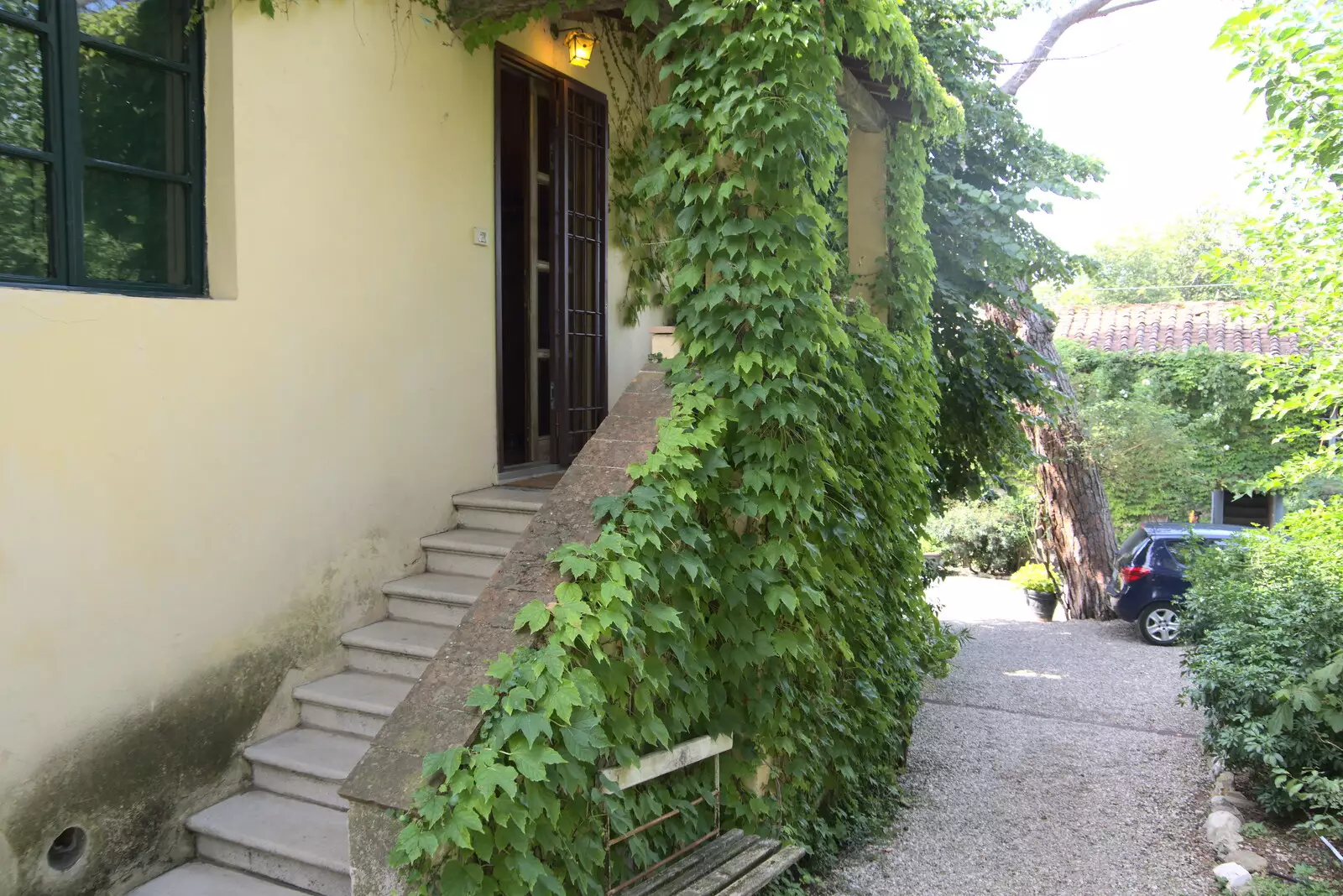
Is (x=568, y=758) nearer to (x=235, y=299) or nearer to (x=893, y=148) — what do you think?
(x=235, y=299)

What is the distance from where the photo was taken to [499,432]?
5.92 metres

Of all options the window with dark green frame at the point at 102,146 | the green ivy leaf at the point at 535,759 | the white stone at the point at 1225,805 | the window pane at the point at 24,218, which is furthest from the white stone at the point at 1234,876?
the window pane at the point at 24,218

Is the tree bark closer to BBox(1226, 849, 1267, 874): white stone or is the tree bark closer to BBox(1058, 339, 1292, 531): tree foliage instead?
BBox(1058, 339, 1292, 531): tree foliage

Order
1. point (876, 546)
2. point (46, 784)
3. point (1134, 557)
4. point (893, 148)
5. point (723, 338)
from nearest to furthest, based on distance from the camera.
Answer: point (46, 784) < point (723, 338) < point (876, 546) < point (893, 148) < point (1134, 557)

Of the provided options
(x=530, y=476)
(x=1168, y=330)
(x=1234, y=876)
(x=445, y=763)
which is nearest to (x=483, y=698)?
(x=445, y=763)

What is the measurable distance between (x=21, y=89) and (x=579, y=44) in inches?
147

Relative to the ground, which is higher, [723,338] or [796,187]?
[796,187]

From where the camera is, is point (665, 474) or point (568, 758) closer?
point (568, 758)

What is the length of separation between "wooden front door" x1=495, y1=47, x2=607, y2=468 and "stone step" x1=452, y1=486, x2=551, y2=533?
2.24 ft

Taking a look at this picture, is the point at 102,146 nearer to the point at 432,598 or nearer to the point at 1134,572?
the point at 432,598

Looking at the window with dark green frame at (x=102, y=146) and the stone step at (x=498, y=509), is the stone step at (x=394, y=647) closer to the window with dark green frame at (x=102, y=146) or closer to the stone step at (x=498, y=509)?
the stone step at (x=498, y=509)

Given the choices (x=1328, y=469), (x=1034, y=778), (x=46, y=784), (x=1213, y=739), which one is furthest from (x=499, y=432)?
(x=1328, y=469)

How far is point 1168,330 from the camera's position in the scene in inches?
653

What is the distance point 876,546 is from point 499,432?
250 centimetres
